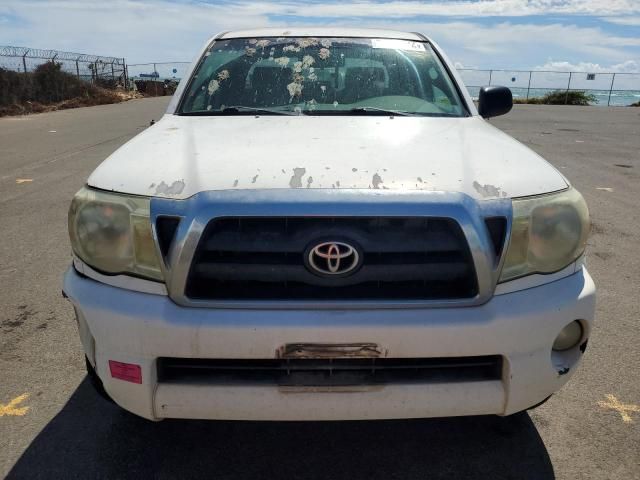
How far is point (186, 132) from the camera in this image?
2.72m

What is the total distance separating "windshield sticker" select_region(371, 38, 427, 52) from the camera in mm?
3584

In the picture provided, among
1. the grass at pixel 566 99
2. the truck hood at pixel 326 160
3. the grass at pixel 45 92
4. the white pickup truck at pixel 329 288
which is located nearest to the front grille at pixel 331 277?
the white pickup truck at pixel 329 288

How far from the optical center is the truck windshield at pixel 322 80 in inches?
125

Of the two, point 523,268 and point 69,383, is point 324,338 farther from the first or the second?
point 69,383

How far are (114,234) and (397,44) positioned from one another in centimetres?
235

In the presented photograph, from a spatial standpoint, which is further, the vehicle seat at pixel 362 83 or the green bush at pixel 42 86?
the green bush at pixel 42 86

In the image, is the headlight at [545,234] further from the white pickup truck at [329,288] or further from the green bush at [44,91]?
the green bush at [44,91]

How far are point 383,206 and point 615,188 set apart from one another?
6848mm

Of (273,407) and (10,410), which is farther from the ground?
(273,407)

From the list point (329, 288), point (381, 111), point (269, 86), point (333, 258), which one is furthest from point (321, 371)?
point (269, 86)

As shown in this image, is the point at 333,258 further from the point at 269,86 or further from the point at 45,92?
the point at 45,92

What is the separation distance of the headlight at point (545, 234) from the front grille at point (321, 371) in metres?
0.35

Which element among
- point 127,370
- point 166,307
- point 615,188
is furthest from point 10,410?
point 615,188

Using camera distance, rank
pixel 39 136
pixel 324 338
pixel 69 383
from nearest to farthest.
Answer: pixel 324 338 < pixel 69 383 < pixel 39 136
